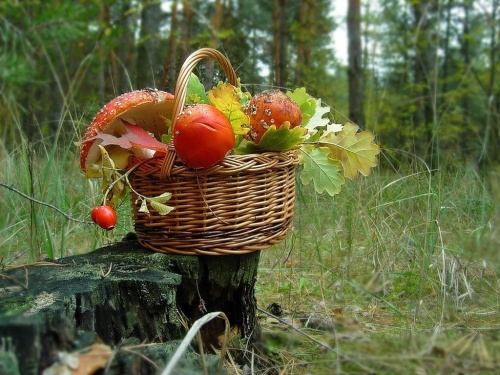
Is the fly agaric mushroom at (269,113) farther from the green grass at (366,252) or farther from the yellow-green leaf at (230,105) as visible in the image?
the green grass at (366,252)

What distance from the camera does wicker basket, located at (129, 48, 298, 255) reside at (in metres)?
1.41

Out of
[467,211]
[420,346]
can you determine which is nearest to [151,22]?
[467,211]

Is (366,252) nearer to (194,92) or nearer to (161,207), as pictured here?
(194,92)

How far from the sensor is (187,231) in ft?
4.79

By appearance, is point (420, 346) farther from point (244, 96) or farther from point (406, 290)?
point (406, 290)

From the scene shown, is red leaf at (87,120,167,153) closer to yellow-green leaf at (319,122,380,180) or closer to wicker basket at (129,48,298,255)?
wicker basket at (129,48,298,255)

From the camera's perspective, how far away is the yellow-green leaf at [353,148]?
176 centimetres

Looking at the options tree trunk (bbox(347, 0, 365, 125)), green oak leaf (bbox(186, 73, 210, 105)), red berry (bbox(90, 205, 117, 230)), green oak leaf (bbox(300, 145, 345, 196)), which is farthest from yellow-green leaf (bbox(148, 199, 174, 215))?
tree trunk (bbox(347, 0, 365, 125))

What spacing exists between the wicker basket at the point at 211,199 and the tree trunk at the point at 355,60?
6471 millimetres

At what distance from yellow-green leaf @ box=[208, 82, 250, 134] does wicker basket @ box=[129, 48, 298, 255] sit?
97 mm

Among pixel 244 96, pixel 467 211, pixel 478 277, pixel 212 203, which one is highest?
pixel 244 96

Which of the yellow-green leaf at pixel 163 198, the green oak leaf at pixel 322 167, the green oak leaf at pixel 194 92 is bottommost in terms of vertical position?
the yellow-green leaf at pixel 163 198

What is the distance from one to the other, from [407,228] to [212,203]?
1.01 m

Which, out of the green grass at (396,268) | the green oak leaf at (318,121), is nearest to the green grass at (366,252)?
the green grass at (396,268)
